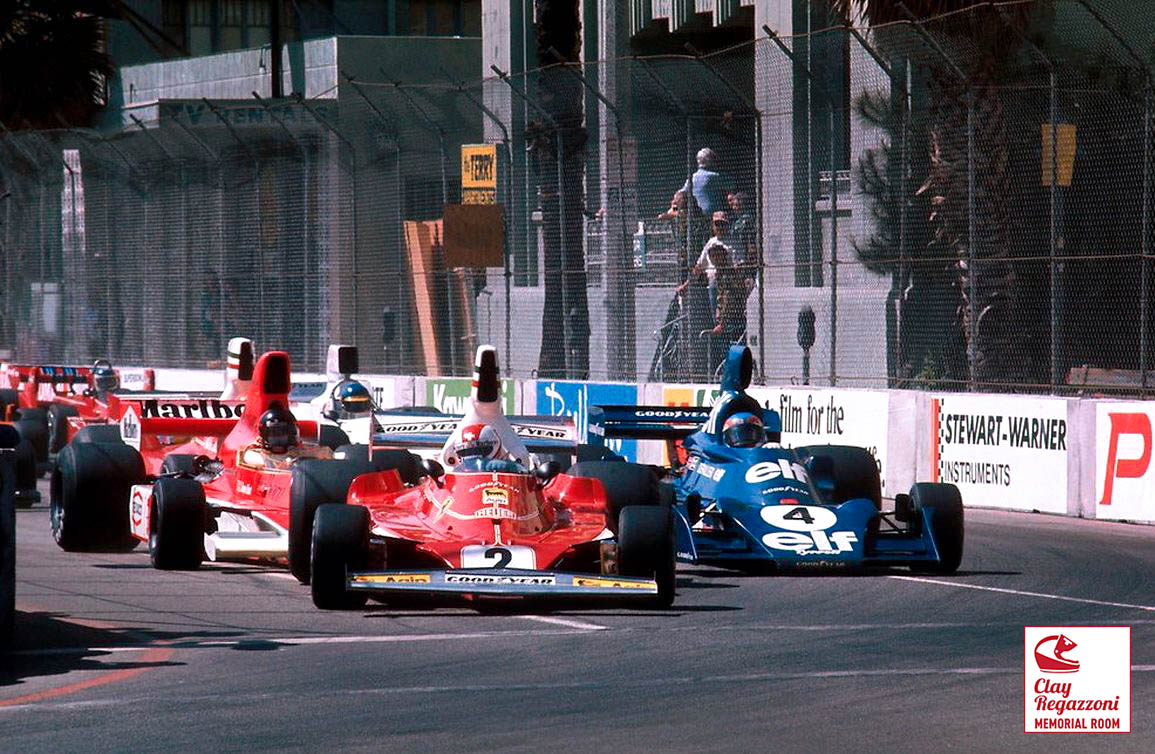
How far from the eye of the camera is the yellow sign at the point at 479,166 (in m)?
26.0

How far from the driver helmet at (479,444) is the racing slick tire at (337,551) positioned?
139 cm

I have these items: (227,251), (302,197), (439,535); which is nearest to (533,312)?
(302,197)

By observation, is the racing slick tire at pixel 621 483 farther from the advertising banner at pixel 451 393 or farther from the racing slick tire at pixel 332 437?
the advertising banner at pixel 451 393

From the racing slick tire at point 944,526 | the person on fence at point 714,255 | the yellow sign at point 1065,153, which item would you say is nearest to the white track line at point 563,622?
the racing slick tire at point 944,526

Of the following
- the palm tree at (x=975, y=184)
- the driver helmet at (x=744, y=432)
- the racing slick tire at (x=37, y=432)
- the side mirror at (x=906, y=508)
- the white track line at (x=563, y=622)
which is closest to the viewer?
the white track line at (x=563, y=622)

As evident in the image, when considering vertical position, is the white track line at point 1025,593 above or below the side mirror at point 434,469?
below

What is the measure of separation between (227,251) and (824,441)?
13178mm

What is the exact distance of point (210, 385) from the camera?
31562 millimetres

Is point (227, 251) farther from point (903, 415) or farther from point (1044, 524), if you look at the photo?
point (1044, 524)

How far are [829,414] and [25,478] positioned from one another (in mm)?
8719

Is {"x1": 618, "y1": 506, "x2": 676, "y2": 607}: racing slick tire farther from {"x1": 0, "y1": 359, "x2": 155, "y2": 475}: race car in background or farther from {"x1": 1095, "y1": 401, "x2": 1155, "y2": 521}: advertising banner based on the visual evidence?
{"x1": 0, "y1": 359, "x2": 155, "y2": 475}: race car in background

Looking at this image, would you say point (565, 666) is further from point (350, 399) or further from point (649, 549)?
point (350, 399)

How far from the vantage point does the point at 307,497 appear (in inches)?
520

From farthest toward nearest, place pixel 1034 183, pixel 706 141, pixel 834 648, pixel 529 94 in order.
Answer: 1. pixel 529 94
2. pixel 706 141
3. pixel 1034 183
4. pixel 834 648
